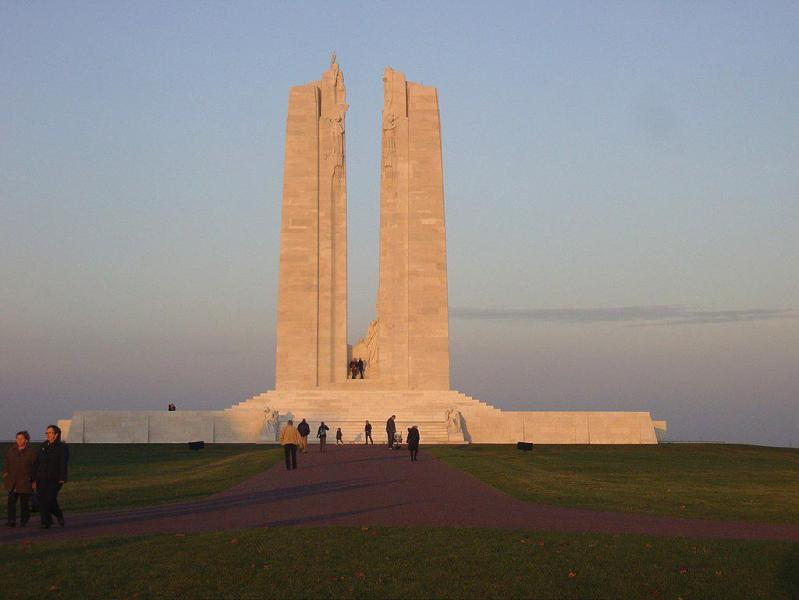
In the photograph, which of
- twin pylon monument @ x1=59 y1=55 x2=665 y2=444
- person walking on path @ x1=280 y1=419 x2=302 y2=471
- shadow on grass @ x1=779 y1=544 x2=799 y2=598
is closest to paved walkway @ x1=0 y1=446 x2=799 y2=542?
shadow on grass @ x1=779 y1=544 x2=799 y2=598

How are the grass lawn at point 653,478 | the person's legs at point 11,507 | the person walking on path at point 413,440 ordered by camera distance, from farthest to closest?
1. the person walking on path at point 413,440
2. the grass lawn at point 653,478
3. the person's legs at point 11,507

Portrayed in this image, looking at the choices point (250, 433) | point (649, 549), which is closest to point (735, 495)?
point (649, 549)

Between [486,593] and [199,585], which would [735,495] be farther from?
[199,585]

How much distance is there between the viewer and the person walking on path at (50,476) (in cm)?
1331

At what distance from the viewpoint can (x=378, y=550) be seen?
36.3ft

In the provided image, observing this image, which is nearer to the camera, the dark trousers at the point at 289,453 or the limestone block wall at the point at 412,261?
the dark trousers at the point at 289,453

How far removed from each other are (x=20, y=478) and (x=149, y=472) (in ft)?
39.0

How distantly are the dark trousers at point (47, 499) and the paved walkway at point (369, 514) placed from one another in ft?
0.74

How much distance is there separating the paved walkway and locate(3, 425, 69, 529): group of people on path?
A: 32 cm

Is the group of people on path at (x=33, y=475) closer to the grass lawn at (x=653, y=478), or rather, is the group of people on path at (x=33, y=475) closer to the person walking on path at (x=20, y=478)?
the person walking on path at (x=20, y=478)

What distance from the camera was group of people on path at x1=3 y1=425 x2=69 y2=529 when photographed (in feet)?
44.0

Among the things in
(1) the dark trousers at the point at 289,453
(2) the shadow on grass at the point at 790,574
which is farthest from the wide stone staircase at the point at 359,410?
(2) the shadow on grass at the point at 790,574

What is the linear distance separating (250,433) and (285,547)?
1266 inches

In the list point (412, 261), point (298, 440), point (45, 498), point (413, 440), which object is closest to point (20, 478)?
point (45, 498)
